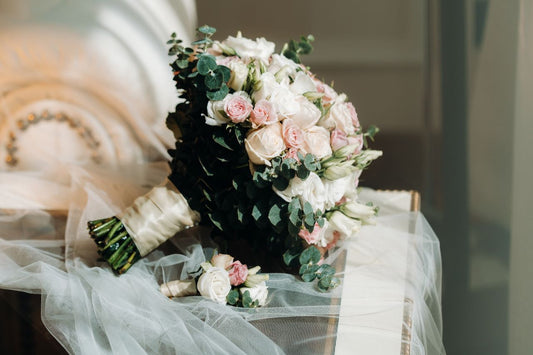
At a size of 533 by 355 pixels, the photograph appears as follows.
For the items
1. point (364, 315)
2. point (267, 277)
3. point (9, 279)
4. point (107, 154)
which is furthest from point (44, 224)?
point (364, 315)

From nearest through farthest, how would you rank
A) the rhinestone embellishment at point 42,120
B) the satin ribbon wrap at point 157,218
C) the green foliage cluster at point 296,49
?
the satin ribbon wrap at point 157,218 < the green foliage cluster at point 296,49 < the rhinestone embellishment at point 42,120

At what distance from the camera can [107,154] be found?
63.4 inches

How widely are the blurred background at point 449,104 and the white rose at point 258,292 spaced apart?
0.67m

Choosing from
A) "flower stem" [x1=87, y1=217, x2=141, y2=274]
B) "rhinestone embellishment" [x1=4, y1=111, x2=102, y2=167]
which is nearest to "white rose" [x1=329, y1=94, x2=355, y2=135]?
"flower stem" [x1=87, y1=217, x2=141, y2=274]

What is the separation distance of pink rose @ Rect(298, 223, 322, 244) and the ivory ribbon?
21cm

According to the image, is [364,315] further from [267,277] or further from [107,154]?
[107,154]

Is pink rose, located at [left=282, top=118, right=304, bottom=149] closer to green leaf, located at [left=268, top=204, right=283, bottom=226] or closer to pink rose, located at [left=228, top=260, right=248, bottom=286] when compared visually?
green leaf, located at [left=268, top=204, right=283, bottom=226]

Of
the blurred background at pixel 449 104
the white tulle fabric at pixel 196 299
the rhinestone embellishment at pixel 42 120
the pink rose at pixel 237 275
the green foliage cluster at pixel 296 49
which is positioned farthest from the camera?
the rhinestone embellishment at pixel 42 120

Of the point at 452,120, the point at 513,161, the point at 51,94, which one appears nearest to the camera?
the point at 513,161

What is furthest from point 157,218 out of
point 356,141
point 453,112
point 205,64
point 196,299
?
point 453,112

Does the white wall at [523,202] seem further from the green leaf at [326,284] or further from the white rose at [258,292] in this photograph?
the white rose at [258,292]

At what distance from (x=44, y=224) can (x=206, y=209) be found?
38 centimetres

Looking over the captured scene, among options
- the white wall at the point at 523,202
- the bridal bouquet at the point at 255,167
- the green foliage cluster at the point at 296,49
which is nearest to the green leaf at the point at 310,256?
the bridal bouquet at the point at 255,167

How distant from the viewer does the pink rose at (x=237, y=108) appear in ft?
3.30
